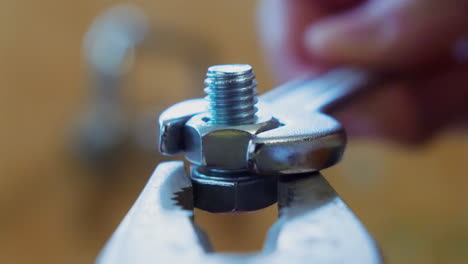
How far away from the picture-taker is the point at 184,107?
14.6 inches

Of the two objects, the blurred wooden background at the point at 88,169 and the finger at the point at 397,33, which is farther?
the blurred wooden background at the point at 88,169

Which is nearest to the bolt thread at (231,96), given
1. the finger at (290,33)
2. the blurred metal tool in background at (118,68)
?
the finger at (290,33)

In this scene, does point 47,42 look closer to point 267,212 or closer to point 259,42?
point 259,42

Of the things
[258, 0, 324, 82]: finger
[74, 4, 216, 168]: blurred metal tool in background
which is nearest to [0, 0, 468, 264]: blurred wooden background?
[74, 4, 216, 168]: blurred metal tool in background

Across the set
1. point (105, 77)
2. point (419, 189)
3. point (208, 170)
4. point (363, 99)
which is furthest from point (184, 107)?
point (419, 189)

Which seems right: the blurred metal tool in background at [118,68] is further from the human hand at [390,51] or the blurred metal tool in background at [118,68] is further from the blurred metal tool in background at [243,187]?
the blurred metal tool in background at [243,187]

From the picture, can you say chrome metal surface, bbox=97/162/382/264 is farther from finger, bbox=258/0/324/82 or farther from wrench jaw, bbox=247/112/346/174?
finger, bbox=258/0/324/82

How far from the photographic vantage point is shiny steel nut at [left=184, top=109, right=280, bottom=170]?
33 centimetres

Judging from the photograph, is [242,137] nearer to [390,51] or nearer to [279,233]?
[279,233]

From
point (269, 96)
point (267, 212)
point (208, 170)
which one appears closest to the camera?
point (208, 170)

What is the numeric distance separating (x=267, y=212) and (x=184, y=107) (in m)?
0.72

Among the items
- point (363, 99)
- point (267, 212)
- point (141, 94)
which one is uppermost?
point (363, 99)

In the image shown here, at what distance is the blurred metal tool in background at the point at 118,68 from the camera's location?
3.14 feet

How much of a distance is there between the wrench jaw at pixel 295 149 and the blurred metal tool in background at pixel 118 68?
0.66m
